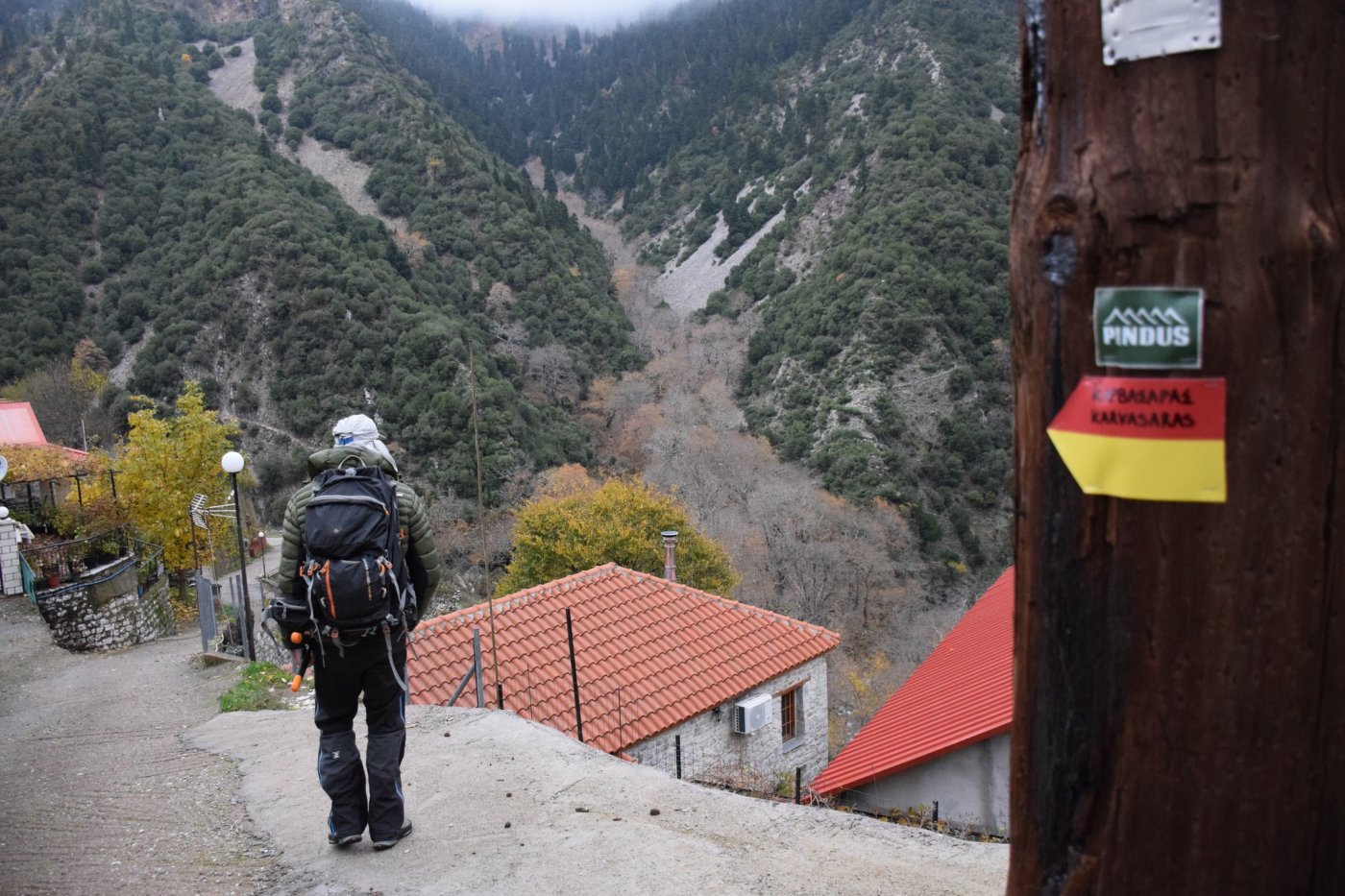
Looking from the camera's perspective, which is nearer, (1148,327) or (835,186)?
(1148,327)

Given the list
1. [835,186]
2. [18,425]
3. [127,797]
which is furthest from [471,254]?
[127,797]

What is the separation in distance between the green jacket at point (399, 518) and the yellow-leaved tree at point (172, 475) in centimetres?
1657

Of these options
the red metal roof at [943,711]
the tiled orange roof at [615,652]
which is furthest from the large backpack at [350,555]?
the red metal roof at [943,711]

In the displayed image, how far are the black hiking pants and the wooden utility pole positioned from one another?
2.73 m

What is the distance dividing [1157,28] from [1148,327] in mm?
366

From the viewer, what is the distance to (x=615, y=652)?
11.0m

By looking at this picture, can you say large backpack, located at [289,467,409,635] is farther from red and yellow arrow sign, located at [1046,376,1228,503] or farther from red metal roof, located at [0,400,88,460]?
red metal roof, located at [0,400,88,460]

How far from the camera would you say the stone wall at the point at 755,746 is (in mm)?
10227

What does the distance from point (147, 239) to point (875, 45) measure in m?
44.6

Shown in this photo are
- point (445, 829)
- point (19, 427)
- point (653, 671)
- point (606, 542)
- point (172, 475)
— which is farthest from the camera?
point (19, 427)

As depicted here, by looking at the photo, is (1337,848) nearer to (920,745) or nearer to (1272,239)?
(1272,239)

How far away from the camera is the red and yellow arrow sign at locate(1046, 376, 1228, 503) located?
4.04 ft

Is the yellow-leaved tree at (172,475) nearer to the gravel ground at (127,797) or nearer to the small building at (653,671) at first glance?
the small building at (653,671)

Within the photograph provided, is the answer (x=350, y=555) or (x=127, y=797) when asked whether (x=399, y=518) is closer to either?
(x=350, y=555)
